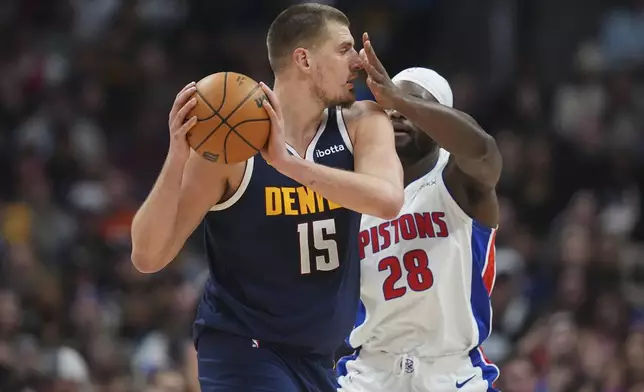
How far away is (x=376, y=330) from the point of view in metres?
6.34

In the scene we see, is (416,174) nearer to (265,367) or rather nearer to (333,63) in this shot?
(333,63)

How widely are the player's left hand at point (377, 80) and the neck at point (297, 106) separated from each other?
0.27 meters

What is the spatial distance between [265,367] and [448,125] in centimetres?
153

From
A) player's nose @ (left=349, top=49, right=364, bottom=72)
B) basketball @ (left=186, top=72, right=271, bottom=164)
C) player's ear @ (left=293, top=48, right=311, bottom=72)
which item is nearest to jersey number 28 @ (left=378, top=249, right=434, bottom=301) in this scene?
player's nose @ (left=349, top=49, right=364, bottom=72)

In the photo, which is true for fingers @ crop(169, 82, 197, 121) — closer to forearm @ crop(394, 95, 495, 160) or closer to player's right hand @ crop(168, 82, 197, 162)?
player's right hand @ crop(168, 82, 197, 162)

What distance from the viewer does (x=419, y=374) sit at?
619 cm

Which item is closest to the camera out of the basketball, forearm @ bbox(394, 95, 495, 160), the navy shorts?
the basketball

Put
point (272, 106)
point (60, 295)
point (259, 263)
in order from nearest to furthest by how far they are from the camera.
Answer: point (272, 106) < point (259, 263) < point (60, 295)

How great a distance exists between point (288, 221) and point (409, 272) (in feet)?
3.92

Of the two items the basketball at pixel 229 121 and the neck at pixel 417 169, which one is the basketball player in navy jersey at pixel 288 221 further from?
the neck at pixel 417 169

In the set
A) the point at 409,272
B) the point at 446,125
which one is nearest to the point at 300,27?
the point at 446,125

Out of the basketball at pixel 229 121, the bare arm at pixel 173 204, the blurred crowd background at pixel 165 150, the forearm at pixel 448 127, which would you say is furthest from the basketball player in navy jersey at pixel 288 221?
the blurred crowd background at pixel 165 150

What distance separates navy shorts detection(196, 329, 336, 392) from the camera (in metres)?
5.22

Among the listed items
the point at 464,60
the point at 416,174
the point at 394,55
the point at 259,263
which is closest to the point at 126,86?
the point at 394,55
